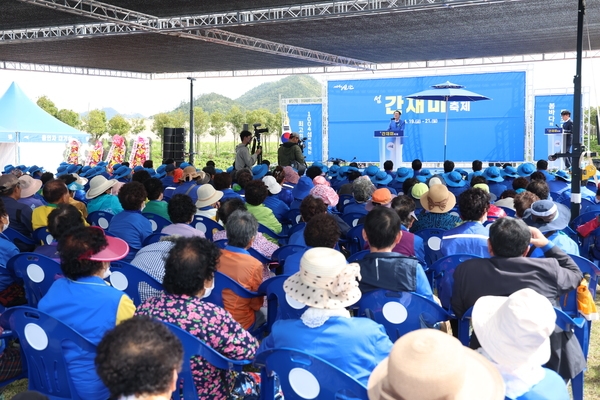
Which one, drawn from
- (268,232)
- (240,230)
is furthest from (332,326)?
(268,232)

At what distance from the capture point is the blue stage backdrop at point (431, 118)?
18500 millimetres

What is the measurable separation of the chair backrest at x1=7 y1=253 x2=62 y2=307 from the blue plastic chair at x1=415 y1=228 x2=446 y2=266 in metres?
2.63


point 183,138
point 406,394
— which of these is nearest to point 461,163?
point 183,138

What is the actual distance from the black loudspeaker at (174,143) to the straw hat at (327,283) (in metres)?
15.2

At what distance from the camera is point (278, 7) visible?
1036 cm

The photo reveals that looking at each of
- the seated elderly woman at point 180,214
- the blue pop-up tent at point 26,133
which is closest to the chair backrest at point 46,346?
the seated elderly woman at point 180,214

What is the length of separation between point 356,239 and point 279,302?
203 cm

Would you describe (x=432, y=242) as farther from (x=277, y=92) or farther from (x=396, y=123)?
(x=277, y=92)

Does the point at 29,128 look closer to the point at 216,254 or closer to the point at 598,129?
the point at 598,129

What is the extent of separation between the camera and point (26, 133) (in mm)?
16750

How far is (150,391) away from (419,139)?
18356 millimetres

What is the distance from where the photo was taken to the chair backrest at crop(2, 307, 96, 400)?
2381 millimetres

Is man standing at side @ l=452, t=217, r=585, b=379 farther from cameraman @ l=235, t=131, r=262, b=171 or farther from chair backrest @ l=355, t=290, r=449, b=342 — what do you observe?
cameraman @ l=235, t=131, r=262, b=171

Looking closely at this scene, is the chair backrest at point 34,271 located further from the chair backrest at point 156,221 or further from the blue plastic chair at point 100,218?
the blue plastic chair at point 100,218
